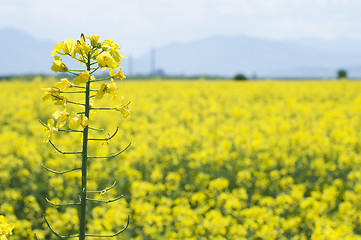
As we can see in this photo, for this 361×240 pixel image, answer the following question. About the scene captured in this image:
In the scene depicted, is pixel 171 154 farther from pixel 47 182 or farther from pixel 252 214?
pixel 252 214

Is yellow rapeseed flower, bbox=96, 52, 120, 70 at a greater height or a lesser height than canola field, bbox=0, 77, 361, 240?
greater

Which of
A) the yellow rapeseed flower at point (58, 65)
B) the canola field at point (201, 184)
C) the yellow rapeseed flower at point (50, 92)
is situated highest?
the yellow rapeseed flower at point (58, 65)

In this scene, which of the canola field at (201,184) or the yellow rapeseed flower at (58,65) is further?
the canola field at (201,184)

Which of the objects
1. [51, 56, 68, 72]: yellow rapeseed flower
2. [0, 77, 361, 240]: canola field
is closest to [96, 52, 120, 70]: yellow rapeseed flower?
[51, 56, 68, 72]: yellow rapeseed flower

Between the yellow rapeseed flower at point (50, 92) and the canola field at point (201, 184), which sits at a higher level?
the yellow rapeseed flower at point (50, 92)

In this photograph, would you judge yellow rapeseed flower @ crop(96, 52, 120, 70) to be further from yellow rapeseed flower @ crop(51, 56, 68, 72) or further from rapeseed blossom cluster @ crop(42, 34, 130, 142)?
yellow rapeseed flower @ crop(51, 56, 68, 72)

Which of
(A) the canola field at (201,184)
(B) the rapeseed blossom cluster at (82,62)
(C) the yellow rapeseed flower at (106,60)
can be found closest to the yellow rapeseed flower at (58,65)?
(B) the rapeseed blossom cluster at (82,62)

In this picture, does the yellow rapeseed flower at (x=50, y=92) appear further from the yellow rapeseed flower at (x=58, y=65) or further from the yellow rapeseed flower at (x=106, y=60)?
the yellow rapeseed flower at (x=106, y=60)

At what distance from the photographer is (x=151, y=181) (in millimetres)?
4910

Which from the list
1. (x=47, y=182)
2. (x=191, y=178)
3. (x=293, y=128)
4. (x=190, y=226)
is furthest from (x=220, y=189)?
(x=293, y=128)

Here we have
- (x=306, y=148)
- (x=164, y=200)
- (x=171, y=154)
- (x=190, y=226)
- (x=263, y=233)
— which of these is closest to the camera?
(x=263, y=233)

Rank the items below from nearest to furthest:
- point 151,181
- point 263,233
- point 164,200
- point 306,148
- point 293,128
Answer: point 263,233
point 164,200
point 151,181
point 306,148
point 293,128

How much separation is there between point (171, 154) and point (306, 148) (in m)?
2.33

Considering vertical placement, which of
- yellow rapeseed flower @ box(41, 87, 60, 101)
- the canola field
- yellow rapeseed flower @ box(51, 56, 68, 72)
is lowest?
the canola field
